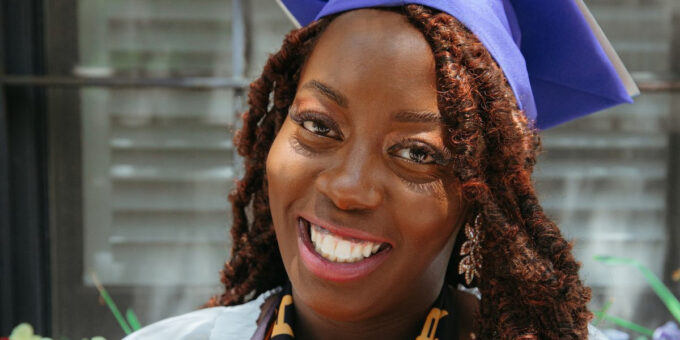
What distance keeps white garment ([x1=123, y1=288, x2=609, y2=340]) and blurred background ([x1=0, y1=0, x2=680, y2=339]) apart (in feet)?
4.93

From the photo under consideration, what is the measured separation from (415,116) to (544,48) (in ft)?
1.56

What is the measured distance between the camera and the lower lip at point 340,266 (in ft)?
4.72

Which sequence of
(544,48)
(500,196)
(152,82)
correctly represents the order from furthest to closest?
(152,82), (544,48), (500,196)

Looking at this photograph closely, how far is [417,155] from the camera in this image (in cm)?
143

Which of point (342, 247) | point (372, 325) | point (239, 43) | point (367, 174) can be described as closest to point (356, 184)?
point (367, 174)

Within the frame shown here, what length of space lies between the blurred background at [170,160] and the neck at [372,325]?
1673mm

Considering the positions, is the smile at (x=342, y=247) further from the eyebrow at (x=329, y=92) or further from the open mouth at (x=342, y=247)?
the eyebrow at (x=329, y=92)

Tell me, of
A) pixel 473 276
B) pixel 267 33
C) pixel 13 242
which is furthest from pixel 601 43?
pixel 13 242

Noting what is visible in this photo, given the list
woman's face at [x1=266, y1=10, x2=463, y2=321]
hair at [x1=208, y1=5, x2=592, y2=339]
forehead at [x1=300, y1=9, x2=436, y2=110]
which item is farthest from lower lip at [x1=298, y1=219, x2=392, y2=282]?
forehead at [x1=300, y1=9, x2=436, y2=110]

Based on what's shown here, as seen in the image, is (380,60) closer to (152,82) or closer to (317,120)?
(317,120)

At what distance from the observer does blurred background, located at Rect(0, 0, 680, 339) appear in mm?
3250

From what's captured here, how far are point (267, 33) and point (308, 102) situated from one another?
187 cm

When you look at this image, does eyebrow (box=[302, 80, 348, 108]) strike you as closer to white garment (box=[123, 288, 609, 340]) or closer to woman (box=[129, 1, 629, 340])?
woman (box=[129, 1, 629, 340])

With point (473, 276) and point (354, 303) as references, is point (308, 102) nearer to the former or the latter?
point (354, 303)
